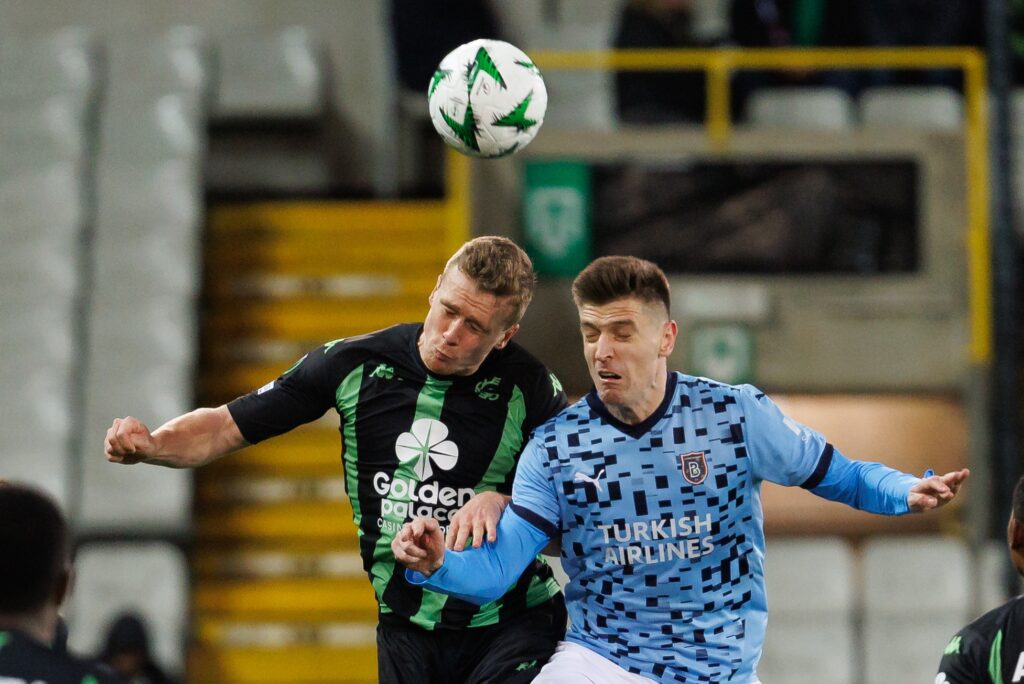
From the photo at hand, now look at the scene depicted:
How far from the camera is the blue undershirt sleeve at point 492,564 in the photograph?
139 inches

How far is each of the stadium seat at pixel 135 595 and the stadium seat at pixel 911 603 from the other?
395cm

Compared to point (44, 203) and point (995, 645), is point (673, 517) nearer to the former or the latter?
point (995, 645)

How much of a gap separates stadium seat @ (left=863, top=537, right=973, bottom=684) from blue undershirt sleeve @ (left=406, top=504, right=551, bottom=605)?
514 cm

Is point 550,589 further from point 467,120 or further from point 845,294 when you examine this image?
point 845,294

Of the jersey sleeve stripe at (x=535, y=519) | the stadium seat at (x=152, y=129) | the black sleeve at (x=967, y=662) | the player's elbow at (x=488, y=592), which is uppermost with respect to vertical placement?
the stadium seat at (x=152, y=129)

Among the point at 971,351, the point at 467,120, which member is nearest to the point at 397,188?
the point at 971,351

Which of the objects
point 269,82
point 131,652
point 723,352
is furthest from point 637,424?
point 269,82

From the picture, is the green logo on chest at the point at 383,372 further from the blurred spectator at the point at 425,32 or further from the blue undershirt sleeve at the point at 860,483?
the blurred spectator at the point at 425,32

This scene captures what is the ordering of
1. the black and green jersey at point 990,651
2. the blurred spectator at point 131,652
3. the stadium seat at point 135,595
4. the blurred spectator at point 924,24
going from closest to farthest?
the black and green jersey at point 990,651, the blurred spectator at point 131,652, the stadium seat at point 135,595, the blurred spectator at point 924,24

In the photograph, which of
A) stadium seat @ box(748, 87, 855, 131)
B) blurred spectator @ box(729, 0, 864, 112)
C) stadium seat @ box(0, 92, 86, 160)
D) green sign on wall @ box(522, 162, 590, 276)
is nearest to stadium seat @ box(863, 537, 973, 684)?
green sign on wall @ box(522, 162, 590, 276)

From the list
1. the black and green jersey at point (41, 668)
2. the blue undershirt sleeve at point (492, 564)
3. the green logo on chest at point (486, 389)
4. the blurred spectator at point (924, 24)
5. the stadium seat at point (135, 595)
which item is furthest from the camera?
the blurred spectator at point (924, 24)

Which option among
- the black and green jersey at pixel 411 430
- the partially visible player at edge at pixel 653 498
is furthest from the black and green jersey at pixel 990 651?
the black and green jersey at pixel 411 430

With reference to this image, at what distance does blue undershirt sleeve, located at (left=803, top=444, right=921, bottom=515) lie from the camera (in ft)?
12.0

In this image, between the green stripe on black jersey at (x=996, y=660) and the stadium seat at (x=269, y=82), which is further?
the stadium seat at (x=269, y=82)
